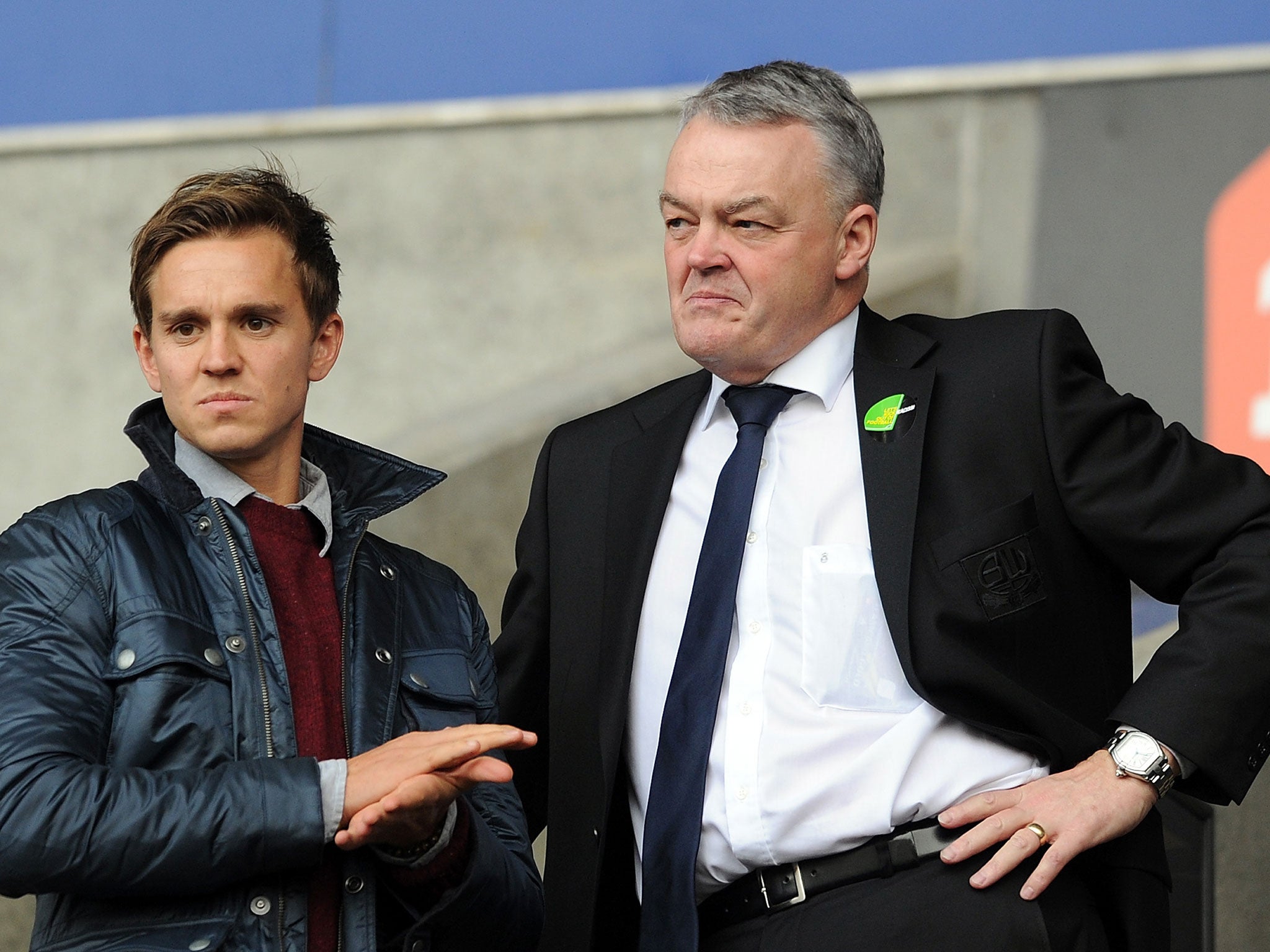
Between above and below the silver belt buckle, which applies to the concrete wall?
above

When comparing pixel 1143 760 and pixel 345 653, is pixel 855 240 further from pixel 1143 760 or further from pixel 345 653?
pixel 345 653

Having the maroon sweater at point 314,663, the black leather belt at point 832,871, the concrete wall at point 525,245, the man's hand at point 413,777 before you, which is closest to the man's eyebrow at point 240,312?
the maroon sweater at point 314,663

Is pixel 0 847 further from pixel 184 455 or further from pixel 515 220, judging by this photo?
pixel 515 220

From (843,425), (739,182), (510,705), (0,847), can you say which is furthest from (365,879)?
(739,182)

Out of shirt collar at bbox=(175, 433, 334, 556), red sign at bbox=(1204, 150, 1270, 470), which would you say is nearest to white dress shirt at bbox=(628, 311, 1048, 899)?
shirt collar at bbox=(175, 433, 334, 556)

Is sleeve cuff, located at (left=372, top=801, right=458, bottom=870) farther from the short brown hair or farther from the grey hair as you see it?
the grey hair

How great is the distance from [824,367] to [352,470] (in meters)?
0.70

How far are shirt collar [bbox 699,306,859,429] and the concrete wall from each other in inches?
58.5

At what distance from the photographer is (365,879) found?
1.68 m

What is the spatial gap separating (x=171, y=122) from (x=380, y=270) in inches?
26.1

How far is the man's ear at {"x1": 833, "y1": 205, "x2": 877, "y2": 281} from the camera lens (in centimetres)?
231

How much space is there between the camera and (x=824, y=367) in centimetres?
225

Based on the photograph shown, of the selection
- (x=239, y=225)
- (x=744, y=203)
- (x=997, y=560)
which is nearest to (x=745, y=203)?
(x=744, y=203)

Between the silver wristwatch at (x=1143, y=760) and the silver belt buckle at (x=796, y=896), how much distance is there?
412 mm
